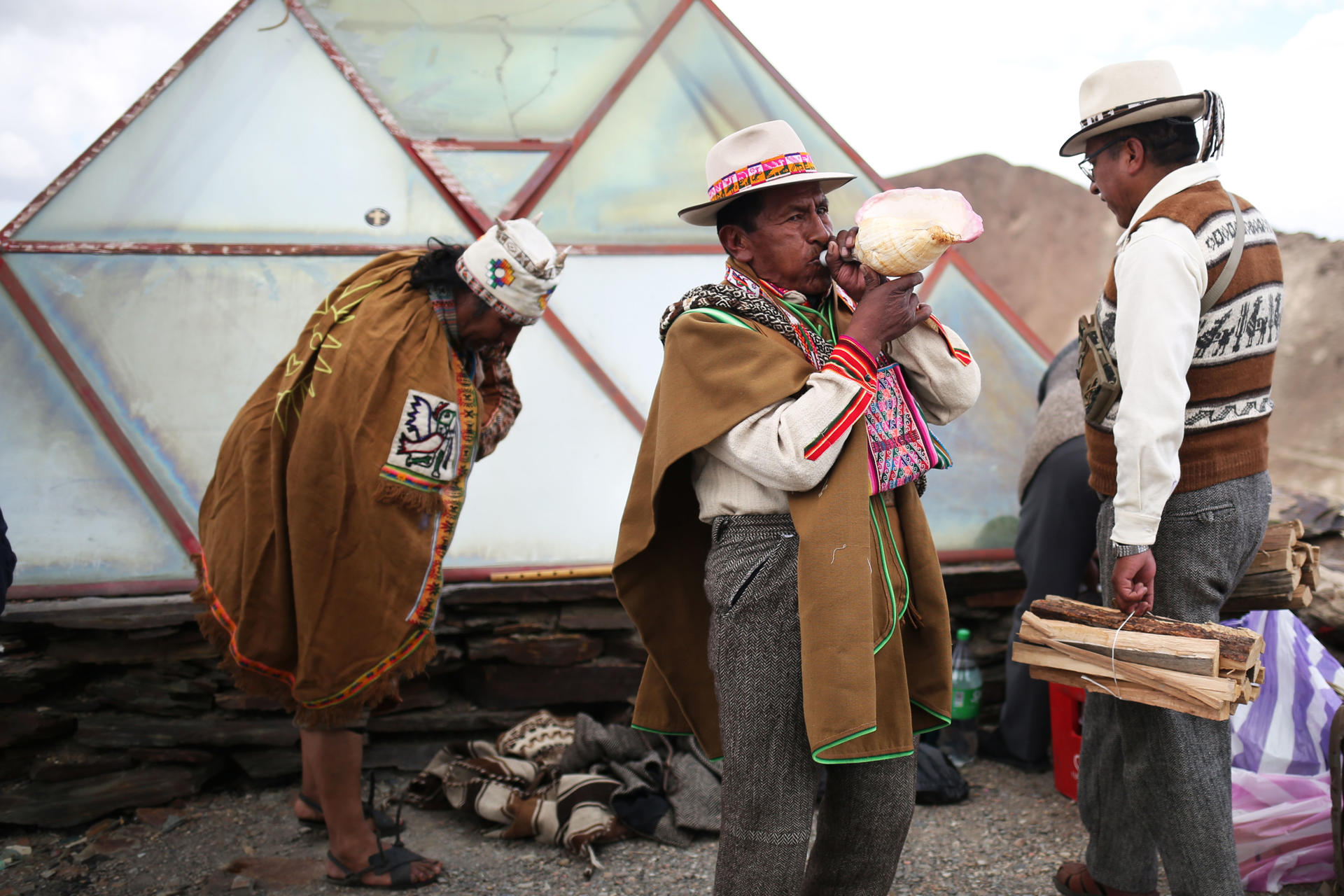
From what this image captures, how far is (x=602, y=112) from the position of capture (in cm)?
396

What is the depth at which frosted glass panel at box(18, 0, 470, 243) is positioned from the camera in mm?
3676

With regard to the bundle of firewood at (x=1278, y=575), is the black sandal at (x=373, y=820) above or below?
below

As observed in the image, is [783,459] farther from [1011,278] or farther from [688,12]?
[1011,278]

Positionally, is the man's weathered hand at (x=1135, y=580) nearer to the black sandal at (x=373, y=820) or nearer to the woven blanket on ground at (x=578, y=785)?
the woven blanket on ground at (x=578, y=785)

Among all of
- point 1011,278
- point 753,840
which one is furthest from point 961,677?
point 1011,278

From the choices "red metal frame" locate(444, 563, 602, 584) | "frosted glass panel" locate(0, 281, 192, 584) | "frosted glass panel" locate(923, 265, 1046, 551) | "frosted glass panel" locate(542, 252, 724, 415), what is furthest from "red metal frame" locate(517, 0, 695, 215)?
"frosted glass panel" locate(0, 281, 192, 584)

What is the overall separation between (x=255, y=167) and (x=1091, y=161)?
2967 mm

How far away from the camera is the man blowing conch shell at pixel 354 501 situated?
2.65 meters

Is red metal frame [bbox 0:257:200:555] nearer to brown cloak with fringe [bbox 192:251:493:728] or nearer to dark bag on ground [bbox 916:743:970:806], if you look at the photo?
brown cloak with fringe [bbox 192:251:493:728]

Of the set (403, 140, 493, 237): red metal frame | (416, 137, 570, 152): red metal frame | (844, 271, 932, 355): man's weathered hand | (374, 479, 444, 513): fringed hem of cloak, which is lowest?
(374, 479, 444, 513): fringed hem of cloak

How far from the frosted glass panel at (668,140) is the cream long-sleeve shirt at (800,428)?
218cm

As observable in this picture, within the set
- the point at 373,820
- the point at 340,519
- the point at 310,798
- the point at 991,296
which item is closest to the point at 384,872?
the point at 373,820

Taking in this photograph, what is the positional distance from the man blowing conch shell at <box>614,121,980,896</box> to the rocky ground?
1.13 metres

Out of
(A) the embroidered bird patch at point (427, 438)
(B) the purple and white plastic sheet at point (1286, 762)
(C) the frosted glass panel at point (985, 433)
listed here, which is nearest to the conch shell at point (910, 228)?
(A) the embroidered bird patch at point (427, 438)
